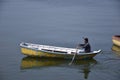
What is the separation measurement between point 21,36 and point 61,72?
39.1ft

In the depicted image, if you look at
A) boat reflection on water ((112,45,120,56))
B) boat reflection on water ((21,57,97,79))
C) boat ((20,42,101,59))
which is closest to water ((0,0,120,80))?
boat reflection on water ((21,57,97,79))

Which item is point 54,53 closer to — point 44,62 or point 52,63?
point 52,63

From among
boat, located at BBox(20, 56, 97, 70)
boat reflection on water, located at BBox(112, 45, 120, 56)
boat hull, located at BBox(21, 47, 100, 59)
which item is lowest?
boat reflection on water, located at BBox(112, 45, 120, 56)

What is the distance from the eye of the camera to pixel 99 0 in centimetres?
7319

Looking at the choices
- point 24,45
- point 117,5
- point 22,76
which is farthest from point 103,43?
point 117,5

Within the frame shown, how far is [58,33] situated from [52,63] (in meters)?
11.2

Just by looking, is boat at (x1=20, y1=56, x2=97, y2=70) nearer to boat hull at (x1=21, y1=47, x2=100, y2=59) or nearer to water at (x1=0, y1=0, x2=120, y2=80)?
water at (x1=0, y1=0, x2=120, y2=80)

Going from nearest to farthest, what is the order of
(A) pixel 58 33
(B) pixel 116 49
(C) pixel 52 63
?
(C) pixel 52 63 → (B) pixel 116 49 → (A) pixel 58 33

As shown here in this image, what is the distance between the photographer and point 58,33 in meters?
38.6

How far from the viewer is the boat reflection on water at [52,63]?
88.8 feet

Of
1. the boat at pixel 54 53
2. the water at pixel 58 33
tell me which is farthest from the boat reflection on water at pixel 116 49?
the boat at pixel 54 53

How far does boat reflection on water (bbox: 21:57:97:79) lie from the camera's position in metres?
27.1

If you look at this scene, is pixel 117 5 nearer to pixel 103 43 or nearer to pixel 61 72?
pixel 103 43

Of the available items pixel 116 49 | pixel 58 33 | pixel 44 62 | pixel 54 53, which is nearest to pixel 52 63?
pixel 44 62
